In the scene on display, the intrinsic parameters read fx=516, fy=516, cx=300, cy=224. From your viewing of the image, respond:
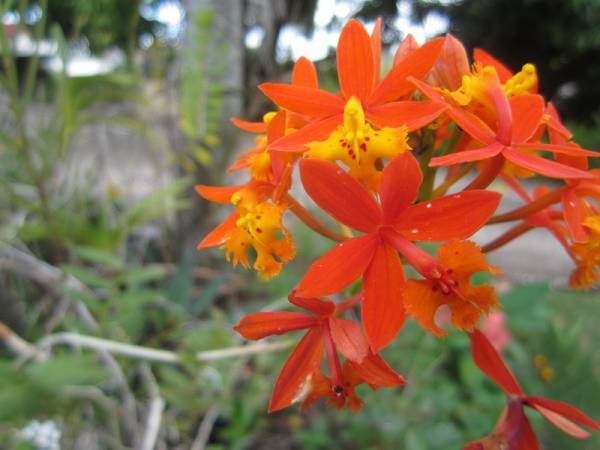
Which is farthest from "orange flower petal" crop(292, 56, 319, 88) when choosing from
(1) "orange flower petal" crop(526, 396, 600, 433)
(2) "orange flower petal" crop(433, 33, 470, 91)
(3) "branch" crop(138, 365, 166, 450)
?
(3) "branch" crop(138, 365, 166, 450)

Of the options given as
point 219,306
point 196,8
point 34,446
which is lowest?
point 219,306

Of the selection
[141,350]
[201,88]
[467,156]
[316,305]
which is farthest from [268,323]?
[201,88]

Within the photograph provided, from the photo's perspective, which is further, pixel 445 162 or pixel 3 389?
pixel 3 389

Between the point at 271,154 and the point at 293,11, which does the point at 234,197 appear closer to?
the point at 271,154

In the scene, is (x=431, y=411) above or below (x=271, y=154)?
below

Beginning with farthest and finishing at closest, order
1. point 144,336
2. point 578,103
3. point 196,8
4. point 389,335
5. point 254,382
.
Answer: point 578,103
point 196,8
point 144,336
point 254,382
point 389,335

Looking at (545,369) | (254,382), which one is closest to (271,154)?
(254,382)

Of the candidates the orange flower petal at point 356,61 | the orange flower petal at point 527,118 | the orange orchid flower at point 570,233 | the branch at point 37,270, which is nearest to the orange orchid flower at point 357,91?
the orange flower petal at point 356,61

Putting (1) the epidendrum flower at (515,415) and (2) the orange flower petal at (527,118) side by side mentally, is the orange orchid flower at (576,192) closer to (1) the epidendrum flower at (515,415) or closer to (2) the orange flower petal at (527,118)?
(2) the orange flower petal at (527,118)
